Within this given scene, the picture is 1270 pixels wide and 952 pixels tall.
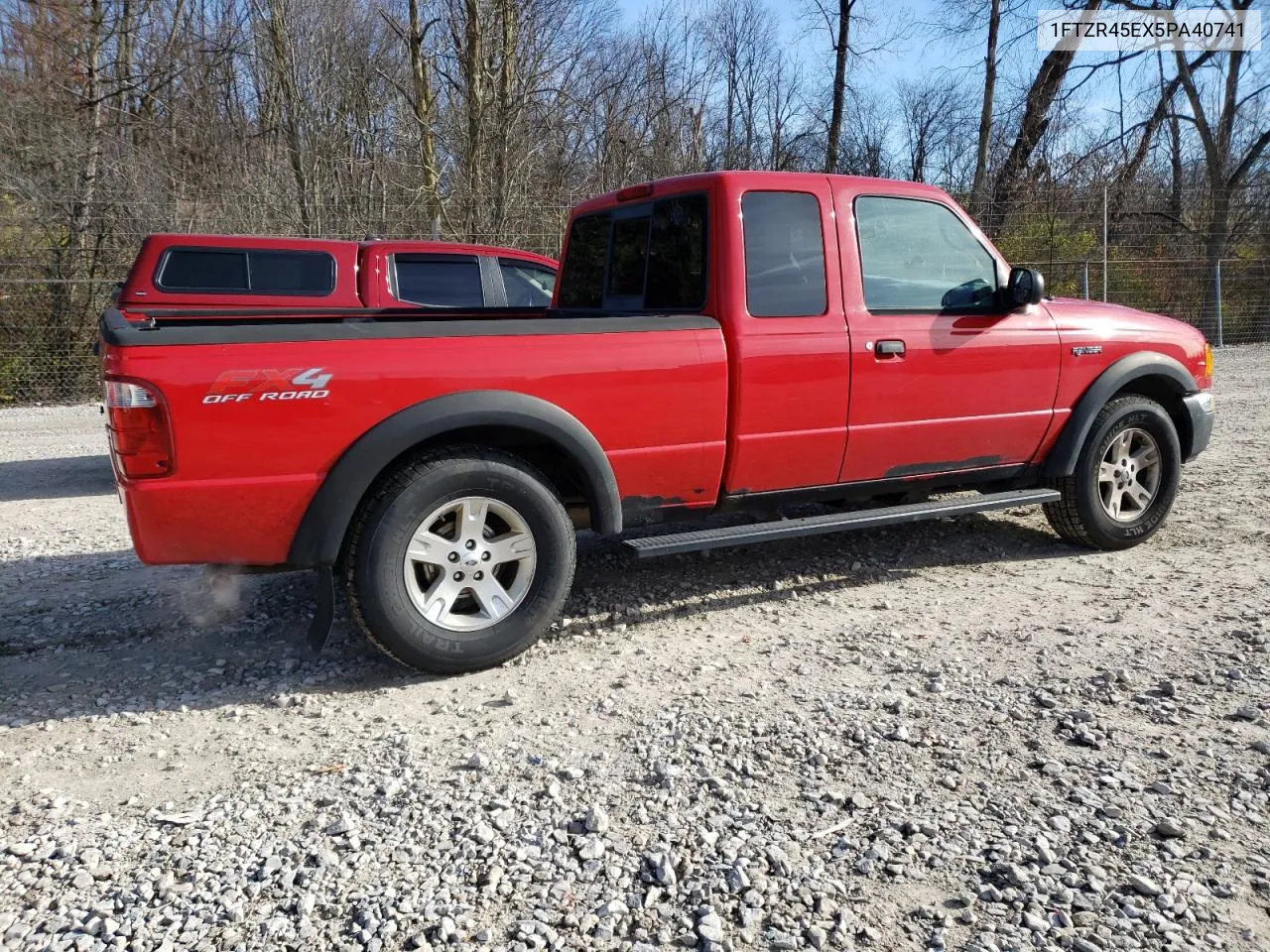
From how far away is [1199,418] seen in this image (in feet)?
18.5

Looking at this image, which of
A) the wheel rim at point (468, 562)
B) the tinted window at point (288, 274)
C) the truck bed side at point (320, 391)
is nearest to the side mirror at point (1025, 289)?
the truck bed side at point (320, 391)

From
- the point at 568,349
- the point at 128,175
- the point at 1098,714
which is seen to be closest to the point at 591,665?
the point at 568,349

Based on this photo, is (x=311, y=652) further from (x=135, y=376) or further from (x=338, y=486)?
(x=135, y=376)

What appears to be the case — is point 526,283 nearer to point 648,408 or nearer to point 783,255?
point 783,255

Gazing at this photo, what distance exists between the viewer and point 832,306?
4582mm

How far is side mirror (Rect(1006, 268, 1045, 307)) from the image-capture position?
488cm

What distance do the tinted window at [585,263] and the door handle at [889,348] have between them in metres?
1.48

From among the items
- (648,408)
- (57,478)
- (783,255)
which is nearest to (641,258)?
(783,255)

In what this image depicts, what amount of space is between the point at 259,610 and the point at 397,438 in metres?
1.62

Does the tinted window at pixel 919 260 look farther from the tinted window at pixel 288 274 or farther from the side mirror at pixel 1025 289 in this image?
the tinted window at pixel 288 274

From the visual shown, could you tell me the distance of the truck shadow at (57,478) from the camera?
24.8ft

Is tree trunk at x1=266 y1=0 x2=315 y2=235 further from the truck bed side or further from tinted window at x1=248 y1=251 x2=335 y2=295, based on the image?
the truck bed side

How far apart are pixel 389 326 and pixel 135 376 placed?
0.87 meters

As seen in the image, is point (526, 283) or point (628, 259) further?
point (526, 283)
